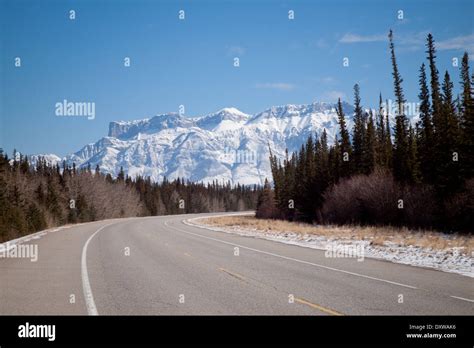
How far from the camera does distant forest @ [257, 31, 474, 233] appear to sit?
33.6 m

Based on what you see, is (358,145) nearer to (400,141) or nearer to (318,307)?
(400,141)

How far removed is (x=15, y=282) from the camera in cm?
1114

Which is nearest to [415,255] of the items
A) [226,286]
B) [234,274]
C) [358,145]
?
[234,274]

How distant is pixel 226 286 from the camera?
10.2 meters

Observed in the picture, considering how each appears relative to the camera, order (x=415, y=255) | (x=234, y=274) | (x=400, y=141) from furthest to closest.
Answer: (x=400, y=141) < (x=415, y=255) < (x=234, y=274)

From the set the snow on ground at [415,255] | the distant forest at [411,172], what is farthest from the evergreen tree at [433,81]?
the snow on ground at [415,255]

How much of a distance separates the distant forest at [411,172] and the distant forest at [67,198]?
2912cm

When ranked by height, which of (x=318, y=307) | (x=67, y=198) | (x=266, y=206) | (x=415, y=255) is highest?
(x=67, y=198)

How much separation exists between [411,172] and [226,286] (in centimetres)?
3583

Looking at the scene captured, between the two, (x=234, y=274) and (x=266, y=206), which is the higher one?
(x=234, y=274)

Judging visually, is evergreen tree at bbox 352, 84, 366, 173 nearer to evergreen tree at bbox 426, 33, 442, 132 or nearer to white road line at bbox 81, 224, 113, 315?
evergreen tree at bbox 426, 33, 442, 132

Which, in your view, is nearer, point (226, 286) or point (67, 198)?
point (226, 286)
